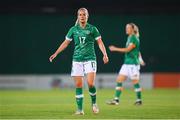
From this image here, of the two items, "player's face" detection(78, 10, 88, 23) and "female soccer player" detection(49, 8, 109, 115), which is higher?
"player's face" detection(78, 10, 88, 23)

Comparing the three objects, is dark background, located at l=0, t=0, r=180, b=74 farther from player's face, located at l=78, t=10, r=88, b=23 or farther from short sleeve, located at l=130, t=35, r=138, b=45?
player's face, located at l=78, t=10, r=88, b=23

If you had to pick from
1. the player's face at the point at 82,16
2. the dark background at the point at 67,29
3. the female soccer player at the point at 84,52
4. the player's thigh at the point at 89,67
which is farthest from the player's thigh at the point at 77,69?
the dark background at the point at 67,29

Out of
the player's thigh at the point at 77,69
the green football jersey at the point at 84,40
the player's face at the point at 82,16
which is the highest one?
the player's face at the point at 82,16

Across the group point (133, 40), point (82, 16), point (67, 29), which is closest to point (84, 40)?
point (82, 16)

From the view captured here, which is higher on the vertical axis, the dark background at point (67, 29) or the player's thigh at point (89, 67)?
the dark background at point (67, 29)

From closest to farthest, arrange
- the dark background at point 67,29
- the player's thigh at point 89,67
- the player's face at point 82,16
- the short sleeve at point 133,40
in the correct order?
the player's face at point 82,16 → the player's thigh at point 89,67 → the short sleeve at point 133,40 → the dark background at point 67,29

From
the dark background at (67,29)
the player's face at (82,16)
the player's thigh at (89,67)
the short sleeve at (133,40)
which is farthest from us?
the dark background at (67,29)

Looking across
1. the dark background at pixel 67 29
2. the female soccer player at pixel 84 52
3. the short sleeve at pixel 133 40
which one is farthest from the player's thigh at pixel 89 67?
the dark background at pixel 67 29

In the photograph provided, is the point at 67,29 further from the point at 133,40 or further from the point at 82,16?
the point at 82,16

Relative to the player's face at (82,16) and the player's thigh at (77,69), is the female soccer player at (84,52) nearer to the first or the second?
the player's thigh at (77,69)

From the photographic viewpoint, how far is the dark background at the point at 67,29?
33.8 metres

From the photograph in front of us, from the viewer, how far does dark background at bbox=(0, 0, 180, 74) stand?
33812mm

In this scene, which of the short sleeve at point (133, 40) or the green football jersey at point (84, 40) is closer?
the green football jersey at point (84, 40)

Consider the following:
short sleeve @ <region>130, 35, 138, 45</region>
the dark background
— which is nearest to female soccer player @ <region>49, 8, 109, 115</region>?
short sleeve @ <region>130, 35, 138, 45</region>
